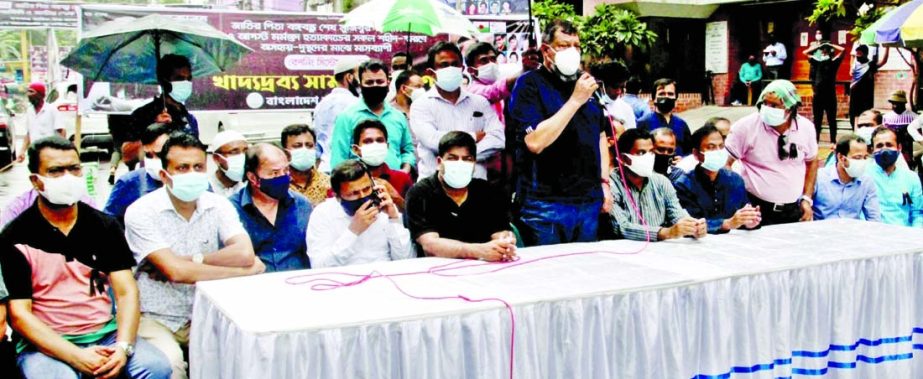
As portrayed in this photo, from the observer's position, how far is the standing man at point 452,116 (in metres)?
5.63

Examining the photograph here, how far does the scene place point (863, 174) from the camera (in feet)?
20.3

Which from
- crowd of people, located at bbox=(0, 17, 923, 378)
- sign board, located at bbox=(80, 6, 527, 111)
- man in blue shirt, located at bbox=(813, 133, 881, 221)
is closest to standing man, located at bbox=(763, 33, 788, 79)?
sign board, located at bbox=(80, 6, 527, 111)

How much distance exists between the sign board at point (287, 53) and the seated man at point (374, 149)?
232 inches

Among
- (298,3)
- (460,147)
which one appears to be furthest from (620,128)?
(298,3)

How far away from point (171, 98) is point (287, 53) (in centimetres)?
581

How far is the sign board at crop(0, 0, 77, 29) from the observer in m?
31.5

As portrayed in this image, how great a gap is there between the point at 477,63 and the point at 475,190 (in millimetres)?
1964

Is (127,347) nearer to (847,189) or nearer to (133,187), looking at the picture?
(133,187)

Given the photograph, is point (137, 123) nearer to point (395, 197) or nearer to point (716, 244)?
point (395, 197)

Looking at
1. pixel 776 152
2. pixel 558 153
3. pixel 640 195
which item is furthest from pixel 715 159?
pixel 558 153

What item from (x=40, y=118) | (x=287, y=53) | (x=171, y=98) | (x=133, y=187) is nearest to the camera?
(x=133, y=187)

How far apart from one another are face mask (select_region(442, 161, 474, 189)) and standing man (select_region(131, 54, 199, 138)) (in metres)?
2.29

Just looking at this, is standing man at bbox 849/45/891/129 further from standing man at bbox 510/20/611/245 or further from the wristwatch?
the wristwatch

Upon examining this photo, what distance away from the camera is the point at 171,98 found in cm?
617
